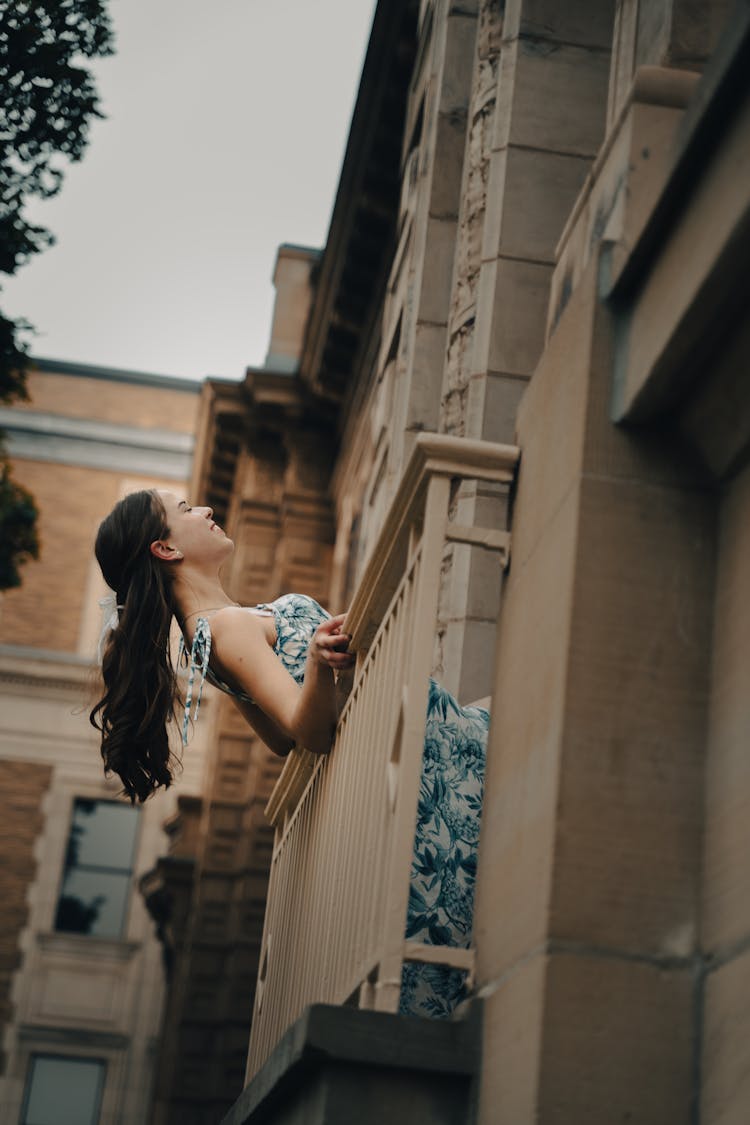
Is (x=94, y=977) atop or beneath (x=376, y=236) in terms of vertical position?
beneath

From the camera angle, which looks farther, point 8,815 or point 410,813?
point 8,815

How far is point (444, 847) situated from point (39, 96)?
31.0ft

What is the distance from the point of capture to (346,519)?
21.0 m

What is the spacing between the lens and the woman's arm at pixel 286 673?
504 centimetres

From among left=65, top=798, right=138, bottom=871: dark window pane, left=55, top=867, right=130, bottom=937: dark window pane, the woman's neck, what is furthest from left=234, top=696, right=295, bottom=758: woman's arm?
left=65, top=798, right=138, bottom=871: dark window pane

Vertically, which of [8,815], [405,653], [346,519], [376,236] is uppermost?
[376,236]

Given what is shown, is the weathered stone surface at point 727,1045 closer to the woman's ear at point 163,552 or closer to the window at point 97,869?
Answer: the woman's ear at point 163,552

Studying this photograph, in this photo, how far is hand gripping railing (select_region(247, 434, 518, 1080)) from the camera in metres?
4.01

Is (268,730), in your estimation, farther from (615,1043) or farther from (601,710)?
(615,1043)

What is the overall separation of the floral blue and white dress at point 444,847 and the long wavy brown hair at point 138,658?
108cm

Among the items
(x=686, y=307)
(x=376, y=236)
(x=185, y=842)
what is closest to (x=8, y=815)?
(x=185, y=842)

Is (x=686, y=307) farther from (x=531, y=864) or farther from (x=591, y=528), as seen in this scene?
(x=531, y=864)

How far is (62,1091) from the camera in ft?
→ 98.9

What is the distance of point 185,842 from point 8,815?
8.56 metres
